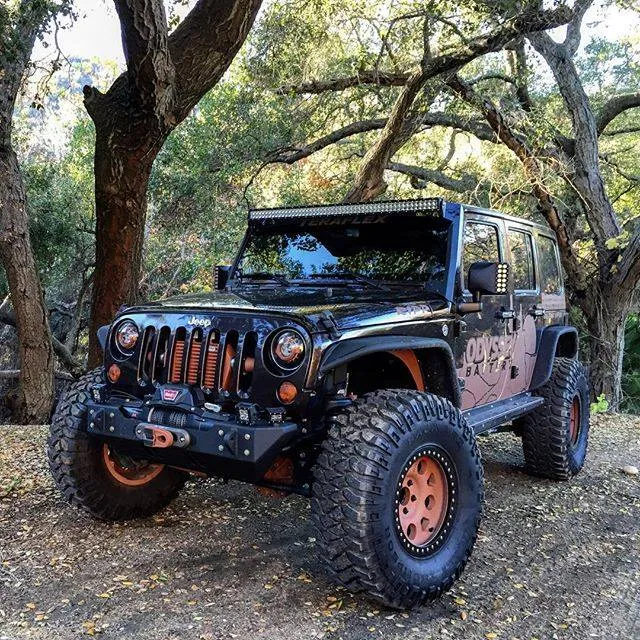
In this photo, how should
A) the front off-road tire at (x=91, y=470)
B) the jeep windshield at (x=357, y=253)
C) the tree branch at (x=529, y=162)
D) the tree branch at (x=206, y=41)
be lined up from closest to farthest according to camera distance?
the front off-road tire at (x=91, y=470)
the jeep windshield at (x=357, y=253)
the tree branch at (x=206, y=41)
the tree branch at (x=529, y=162)

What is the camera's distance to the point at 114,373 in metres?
3.77

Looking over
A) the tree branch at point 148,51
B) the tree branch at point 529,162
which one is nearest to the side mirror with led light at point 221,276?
the tree branch at point 148,51

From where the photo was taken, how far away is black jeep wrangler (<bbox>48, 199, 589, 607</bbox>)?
3.15 metres

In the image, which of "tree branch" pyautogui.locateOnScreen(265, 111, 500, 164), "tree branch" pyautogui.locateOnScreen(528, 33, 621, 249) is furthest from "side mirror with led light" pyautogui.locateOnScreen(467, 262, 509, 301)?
"tree branch" pyautogui.locateOnScreen(528, 33, 621, 249)

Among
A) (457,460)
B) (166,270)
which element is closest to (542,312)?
(457,460)

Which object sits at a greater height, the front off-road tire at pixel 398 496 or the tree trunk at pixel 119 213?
the tree trunk at pixel 119 213

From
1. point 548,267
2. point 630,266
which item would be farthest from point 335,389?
point 630,266

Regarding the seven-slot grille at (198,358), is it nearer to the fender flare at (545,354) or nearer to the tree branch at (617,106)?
the fender flare at (545,354)

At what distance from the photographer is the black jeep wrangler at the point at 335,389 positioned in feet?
10.3

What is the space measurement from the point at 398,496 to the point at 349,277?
63.2 inches

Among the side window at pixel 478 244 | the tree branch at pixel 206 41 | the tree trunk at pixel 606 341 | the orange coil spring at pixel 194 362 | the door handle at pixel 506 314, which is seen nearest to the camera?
the orange coil spring at pixel 194 362

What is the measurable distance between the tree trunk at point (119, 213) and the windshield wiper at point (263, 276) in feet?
7.74

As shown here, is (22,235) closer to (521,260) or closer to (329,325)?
(521,260)

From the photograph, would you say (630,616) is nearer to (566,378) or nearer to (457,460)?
(457,460)
